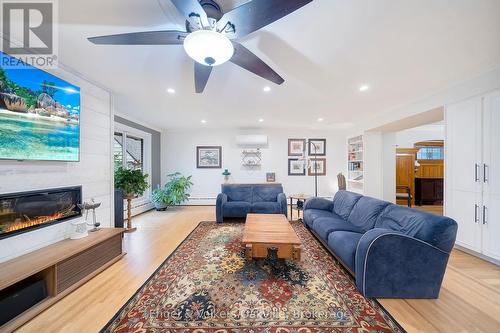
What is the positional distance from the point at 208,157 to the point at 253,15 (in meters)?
5.11

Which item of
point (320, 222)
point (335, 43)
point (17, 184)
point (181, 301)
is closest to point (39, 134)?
point (17, 184)

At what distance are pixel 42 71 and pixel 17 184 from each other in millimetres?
1198

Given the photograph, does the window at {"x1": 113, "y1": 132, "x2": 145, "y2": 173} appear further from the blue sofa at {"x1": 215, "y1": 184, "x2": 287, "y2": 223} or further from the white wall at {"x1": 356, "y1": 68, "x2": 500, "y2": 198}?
the white wall at {"x1": 356, "y1": 68, "x2": 500, "y2": 198}

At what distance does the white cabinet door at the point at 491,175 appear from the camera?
235cm

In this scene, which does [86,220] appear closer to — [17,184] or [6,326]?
[17,184]

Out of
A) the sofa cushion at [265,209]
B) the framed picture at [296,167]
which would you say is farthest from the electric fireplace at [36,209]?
the framed picture at [296,167]

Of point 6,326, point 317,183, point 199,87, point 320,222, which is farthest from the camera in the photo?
point 317,183

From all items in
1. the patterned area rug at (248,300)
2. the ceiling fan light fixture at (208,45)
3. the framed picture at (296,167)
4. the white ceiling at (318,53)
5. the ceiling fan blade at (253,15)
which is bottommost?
the patterned area rug at (248,300)

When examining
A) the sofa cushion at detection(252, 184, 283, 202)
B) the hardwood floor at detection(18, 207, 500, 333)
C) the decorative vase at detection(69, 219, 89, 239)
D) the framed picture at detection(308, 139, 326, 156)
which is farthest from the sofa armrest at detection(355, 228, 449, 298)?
the framed picture at detection(308, 139, 326, 156)

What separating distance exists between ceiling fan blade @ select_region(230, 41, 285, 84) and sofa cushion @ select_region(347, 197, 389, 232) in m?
2.12

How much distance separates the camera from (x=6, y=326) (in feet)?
4.73

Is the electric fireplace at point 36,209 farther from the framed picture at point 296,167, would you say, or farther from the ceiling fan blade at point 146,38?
the framed picture at point 296,167

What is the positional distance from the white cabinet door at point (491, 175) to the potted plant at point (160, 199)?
5.97 m

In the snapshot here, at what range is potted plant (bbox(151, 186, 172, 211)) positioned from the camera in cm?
525
